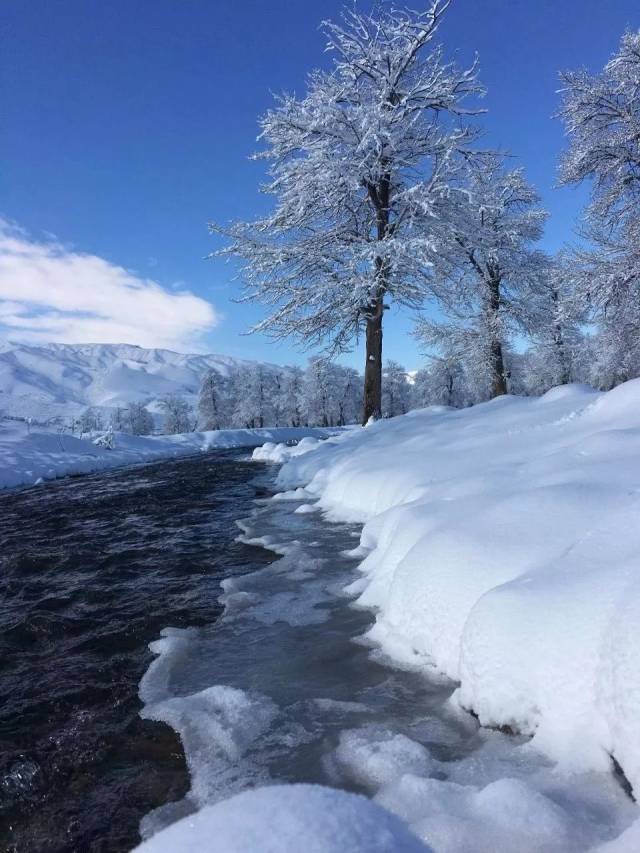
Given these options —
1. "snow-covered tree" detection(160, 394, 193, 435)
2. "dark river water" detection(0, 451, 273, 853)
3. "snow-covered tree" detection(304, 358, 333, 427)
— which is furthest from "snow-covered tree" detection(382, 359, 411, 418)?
"dark river water" detection(0, 451, 273, 853)

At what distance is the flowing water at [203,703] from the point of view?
5.46 ft

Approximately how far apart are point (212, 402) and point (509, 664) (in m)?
60.5

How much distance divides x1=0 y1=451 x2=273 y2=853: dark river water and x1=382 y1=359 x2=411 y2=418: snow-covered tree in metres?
60.1

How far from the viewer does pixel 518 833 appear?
52.7 inches

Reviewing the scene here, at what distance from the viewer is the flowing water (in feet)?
5.46

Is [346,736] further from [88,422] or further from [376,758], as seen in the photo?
[88,422]

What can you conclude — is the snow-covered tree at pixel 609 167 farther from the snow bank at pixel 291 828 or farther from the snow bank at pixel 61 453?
the snow bank at pixel 291 828

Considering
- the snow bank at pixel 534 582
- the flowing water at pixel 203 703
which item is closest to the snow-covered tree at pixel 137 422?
the flowing water at pixel 203 703

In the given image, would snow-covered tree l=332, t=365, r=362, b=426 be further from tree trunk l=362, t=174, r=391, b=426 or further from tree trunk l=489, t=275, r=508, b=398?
tree trunk l=362, t=174, r=391, b=426

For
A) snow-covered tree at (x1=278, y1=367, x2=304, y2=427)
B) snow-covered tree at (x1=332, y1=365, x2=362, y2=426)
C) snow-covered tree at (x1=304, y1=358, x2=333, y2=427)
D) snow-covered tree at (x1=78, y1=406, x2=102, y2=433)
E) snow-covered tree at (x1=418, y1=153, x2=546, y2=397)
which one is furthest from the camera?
snow-covered tree at (x1=278, y1=367, x2=304, y2=427)

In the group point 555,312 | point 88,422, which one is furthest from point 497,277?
point 88,422

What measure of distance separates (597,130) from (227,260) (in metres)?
8.27

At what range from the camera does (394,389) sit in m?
66.8

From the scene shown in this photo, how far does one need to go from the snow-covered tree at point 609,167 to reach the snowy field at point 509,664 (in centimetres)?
705
